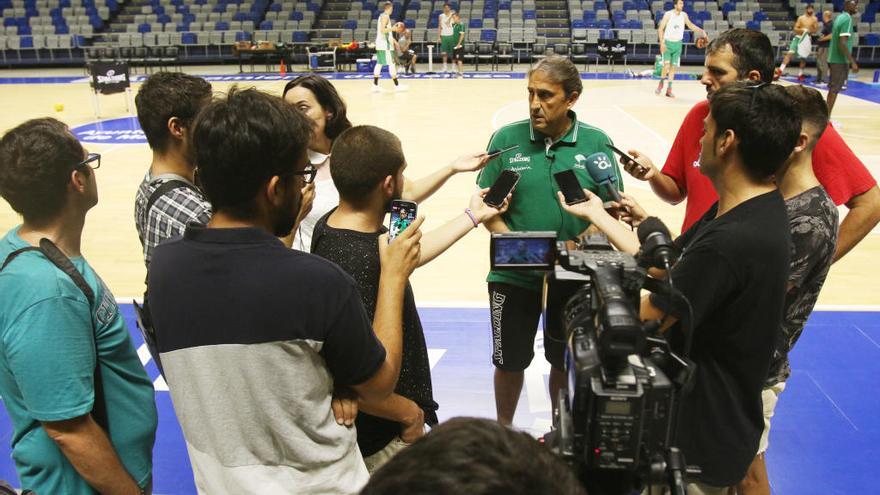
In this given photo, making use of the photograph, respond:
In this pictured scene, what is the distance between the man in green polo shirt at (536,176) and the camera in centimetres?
293

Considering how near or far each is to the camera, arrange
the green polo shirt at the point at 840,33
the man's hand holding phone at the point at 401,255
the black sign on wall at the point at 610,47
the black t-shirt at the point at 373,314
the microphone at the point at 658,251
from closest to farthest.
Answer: the microphone at the point at 658,251 < the man's hand holding phone at the point at 401,255 < the black t-shirt at the point at 373,314 < the green polo shirt at the point at 840,33 < the black sign on wall at the point at 610,47

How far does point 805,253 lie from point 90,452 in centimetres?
213

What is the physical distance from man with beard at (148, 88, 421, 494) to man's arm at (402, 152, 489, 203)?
146cm

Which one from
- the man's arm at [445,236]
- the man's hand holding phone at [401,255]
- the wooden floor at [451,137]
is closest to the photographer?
the man's hand holding phone at [401,255]

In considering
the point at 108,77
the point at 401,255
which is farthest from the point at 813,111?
the point at 108,77

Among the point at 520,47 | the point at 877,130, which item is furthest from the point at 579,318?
the point at 520,47

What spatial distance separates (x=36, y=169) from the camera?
1814 mm

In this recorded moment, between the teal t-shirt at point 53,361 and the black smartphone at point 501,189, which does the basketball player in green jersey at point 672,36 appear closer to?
the black smartphone at point 501,189

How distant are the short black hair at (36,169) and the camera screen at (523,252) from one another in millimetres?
1207

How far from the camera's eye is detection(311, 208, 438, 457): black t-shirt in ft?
6.47

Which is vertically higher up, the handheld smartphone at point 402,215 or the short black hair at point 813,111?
the short black hair at point 813,111

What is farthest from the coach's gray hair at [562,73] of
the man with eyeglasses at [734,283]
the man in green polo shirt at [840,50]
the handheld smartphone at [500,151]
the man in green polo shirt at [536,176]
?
the man in green polo shirt at [840,50]

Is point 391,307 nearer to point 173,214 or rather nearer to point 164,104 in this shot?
point 173,214

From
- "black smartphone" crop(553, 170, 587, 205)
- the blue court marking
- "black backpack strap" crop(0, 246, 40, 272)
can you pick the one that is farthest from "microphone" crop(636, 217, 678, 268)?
the blue court marking
